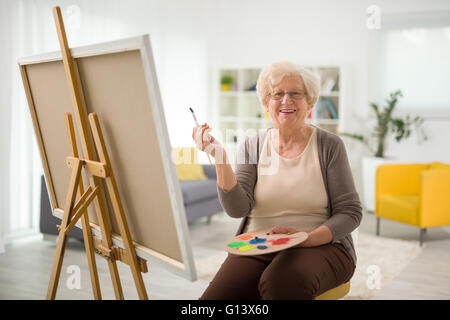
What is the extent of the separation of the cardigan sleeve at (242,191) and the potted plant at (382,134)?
392 centimetres

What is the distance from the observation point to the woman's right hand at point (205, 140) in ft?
4.93

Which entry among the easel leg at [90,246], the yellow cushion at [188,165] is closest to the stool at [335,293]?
the easel leg at [90,246]

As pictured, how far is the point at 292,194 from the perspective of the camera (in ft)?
5.74

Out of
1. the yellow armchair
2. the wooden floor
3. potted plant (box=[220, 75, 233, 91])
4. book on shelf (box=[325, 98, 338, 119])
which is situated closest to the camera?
the wooden floor

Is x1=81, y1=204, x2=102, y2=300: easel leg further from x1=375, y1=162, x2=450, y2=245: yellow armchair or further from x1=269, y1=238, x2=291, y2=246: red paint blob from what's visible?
x1=375, y1=162, x2=450, y2=245: yellow armchair

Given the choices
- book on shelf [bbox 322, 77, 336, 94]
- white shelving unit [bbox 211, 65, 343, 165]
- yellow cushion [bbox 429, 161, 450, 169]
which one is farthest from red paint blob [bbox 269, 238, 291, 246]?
book on shelf [bbox 322, 77, 336, 94]

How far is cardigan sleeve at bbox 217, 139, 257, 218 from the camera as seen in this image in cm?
170

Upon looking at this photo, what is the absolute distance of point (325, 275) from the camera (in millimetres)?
1583

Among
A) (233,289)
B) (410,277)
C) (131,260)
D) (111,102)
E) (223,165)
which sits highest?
(111,102)

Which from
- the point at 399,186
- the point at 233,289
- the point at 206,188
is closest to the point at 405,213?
the point at 399,186

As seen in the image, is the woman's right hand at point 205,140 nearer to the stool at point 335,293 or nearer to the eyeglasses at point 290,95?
the eyeglasses at point 290,95

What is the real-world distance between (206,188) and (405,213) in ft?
5.81
